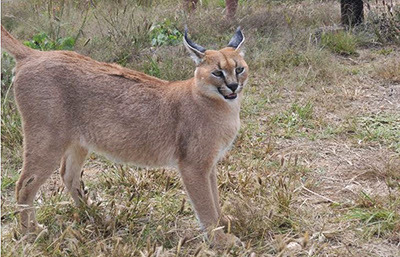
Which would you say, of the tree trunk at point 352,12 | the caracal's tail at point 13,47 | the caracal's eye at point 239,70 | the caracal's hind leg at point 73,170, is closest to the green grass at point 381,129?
the caracal's eye at point 239,70

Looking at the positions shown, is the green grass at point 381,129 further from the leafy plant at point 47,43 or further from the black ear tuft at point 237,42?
the leafy plant at point 47,43

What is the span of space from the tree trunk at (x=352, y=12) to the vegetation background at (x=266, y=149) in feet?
0.58

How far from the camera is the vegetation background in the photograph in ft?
12.1

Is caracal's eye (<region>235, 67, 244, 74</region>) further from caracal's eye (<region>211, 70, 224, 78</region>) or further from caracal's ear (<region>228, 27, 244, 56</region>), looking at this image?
caracal's ear (<region>228, 27, 244, 56</region>)

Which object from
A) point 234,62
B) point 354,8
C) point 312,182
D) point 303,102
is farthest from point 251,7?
point 234,62

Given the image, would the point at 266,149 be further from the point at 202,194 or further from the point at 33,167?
the point at 33,167

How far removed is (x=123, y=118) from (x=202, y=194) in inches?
27.4

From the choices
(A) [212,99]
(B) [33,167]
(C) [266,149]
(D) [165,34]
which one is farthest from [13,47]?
(D) [165,34]

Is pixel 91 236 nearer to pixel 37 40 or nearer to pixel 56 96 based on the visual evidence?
pixel 56 96

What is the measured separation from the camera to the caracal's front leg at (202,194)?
3.63 m

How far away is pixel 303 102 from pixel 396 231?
8.18 feet

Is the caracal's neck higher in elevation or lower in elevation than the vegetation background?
higher

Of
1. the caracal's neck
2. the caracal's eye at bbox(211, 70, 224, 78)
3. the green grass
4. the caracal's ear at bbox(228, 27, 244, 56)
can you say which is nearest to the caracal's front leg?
the caracal's neck

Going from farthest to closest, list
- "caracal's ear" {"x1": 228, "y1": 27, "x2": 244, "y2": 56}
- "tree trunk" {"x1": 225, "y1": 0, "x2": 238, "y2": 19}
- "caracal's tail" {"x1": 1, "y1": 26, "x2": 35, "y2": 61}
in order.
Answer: "tree trunk" {"x1": 225, "y1": 0, "x2": 238, "y2": 19}
"caracal's ear" {"x1": 228, "y1": 27, "x2": 244, "y2": 56}
"caracal's tail" {"x1": 1, "y1": 26, "x2": 35, "y2": 61}
